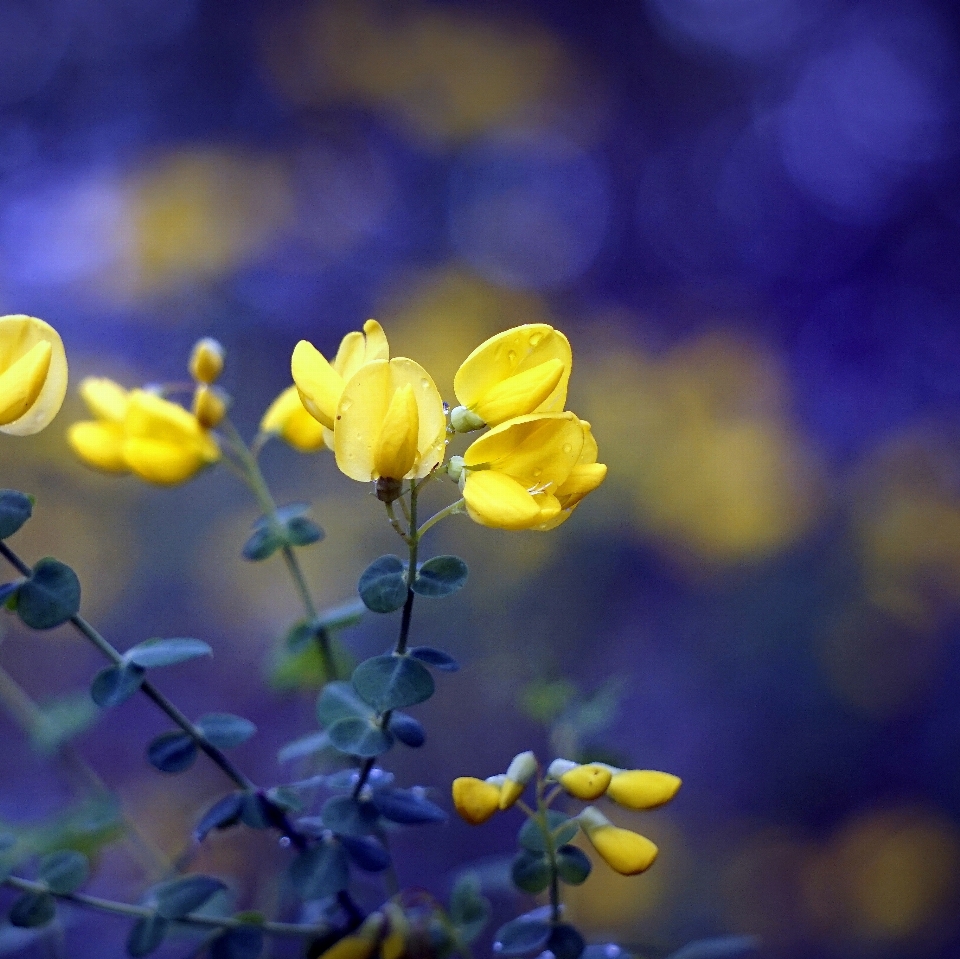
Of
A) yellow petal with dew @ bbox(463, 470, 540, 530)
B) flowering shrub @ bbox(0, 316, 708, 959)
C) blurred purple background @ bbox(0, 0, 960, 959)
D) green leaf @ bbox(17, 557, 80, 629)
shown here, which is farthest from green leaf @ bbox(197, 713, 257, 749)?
blurred purple background @ bbox(0, 0, 960, 959)

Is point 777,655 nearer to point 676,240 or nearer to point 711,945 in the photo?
point 676,240

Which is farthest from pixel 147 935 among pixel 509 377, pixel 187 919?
pixel 509 377

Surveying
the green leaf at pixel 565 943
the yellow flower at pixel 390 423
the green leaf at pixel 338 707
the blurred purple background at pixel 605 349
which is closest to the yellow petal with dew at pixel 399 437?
the yellow flower at pixel 390 423

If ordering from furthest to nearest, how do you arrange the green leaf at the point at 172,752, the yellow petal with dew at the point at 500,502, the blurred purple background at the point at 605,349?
the blurred purple background at the point at 605,349
the green leaf at the point at 172,752
the yellow petal with dew at the point at 500,502

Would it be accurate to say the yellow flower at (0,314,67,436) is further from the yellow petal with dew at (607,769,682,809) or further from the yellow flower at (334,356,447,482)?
the yellow petal with dew at (607,769,682,809)

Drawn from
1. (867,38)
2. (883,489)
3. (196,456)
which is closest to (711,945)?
(196,456)

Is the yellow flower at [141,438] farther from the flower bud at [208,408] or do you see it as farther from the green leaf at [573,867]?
the green leaf at [573,867]
